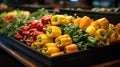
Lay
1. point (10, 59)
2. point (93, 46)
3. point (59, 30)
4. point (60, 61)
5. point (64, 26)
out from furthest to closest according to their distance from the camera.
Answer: point (10, 59), point (64, 26), point (59, 30), point (93, 46), point (60, 61)

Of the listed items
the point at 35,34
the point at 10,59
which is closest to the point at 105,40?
the point at 35,34

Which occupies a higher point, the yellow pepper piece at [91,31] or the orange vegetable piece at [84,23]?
the orange vegetable piece at [84,23]

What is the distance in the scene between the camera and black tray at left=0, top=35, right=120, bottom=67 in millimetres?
1549

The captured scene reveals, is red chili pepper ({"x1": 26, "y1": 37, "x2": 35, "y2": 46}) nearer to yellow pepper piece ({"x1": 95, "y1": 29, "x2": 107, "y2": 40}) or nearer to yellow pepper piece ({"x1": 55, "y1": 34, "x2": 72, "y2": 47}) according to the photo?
yellow pepper piece ({"x1": 55, "y1": 34, "x2": 72, "y2": 47})

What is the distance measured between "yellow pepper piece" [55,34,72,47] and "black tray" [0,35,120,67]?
18 cm

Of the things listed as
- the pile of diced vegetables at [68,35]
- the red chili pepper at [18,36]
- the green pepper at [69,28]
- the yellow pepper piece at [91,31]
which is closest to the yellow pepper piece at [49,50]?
the pile of diced vegetables at [68,35]

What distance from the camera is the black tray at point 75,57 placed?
1549 millimetres

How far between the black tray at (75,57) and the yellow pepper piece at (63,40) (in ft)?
0.59

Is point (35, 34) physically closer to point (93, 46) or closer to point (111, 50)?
point (93, 46)

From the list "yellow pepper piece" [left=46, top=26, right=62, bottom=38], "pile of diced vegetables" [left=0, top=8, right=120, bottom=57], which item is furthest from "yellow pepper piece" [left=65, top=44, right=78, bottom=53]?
"yellow pepper piece" [left=46, top=26, right=62, bottom=38]

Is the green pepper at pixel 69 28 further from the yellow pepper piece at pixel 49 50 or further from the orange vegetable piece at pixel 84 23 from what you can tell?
the yellow pepper piece at pixel 49 50

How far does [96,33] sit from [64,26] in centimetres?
34

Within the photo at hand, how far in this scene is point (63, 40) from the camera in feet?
5.75

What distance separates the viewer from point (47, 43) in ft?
5.97
